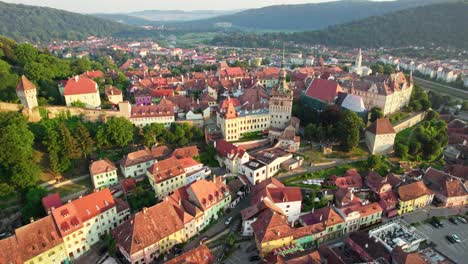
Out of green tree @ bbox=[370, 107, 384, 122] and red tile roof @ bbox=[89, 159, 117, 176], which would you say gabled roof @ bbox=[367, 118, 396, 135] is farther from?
red tile roof @ bbox=[89, 159, 117, 176]

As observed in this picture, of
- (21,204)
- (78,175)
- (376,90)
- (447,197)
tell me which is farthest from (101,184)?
(376,90)

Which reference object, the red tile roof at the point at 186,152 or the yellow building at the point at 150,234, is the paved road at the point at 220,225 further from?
the red tile roof at the point at 186,152

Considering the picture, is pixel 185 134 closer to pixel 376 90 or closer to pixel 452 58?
pixel 376 90

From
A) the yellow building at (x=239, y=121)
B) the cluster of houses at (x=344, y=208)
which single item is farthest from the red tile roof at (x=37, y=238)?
the yellow building at (x=239, y=121)

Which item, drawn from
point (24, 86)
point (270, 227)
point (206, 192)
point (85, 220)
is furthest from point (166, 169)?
point (24, 86)

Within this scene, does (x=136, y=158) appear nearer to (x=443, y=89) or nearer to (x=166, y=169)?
(x=166, y=169)

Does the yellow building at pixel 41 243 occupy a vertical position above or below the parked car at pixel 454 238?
above

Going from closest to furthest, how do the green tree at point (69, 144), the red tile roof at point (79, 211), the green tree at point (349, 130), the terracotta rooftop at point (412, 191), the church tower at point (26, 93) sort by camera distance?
1. the red tile roof at point (79, 211)
2. the terracotta rooftop at point (412, 191)
3. the green tree at point (69, 144)
4. the church tower at point (26, 93)
5. the green tree at point (349, 130)
